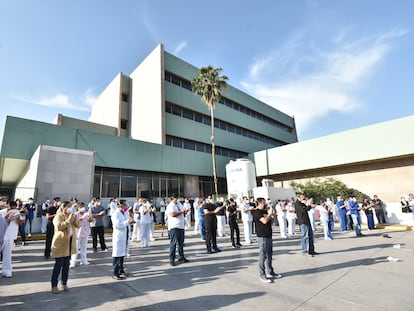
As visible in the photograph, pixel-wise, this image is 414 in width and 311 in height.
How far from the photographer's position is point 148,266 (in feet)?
21.2

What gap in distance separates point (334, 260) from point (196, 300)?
466 centimetres

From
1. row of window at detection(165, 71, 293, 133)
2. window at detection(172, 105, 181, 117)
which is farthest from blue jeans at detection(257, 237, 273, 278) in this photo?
row of window at detection(165, 71, 293, 133)

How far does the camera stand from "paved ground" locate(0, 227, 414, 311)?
3889 millimetres

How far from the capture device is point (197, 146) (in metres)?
28.4

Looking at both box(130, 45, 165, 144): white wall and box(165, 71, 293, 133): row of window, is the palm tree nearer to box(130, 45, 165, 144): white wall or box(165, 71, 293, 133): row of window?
box(165, 71, 293, 133): row of window

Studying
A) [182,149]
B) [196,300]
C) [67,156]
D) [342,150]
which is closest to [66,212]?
[196,300]

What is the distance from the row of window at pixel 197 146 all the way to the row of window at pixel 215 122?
9.62ft

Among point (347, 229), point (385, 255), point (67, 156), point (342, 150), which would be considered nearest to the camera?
point (385, 255)

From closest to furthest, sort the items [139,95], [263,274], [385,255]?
[263,274] → [385,255] → [139,95]

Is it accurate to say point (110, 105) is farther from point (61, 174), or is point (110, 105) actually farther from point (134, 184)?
point (61, 174)

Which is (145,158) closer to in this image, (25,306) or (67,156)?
(67,156)

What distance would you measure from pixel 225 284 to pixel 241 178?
65.3ft

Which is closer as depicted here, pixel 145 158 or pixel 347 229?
pixel 347 229

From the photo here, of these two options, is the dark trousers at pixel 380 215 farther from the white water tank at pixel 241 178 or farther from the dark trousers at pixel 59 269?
the dark trousers at pixel 59 269
